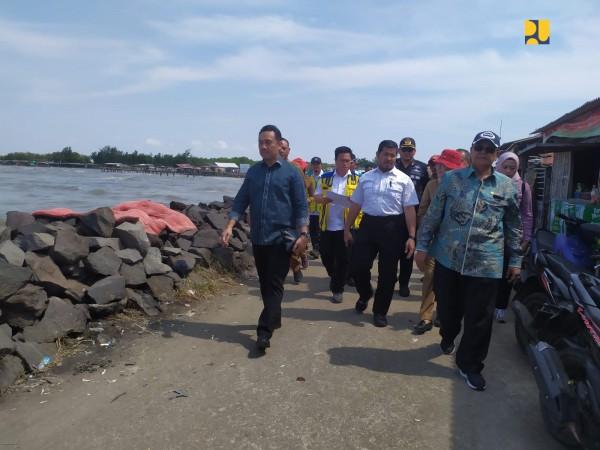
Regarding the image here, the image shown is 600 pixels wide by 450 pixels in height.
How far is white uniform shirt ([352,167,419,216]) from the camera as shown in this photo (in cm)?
456

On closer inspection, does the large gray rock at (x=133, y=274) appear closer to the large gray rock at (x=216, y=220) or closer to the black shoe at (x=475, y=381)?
the large gray rock at (x=216, y=220)

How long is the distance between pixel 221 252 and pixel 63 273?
95.0 inches

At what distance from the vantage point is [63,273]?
474 cm

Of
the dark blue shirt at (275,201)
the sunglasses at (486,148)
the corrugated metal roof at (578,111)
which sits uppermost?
the corrugated metal roof at (578,111)

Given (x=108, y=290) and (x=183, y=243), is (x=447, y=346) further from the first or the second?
(x=183, y=243)

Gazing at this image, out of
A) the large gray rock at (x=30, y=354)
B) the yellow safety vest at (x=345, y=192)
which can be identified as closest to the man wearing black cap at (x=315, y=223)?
the yellow safety vest at (x=345, y=192)

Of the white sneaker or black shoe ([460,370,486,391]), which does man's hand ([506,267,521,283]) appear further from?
the white sneaker

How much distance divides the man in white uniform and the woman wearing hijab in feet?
3.00

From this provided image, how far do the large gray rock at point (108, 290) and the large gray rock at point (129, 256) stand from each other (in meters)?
0.50

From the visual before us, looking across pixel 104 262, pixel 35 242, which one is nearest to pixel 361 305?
pixel 104 262

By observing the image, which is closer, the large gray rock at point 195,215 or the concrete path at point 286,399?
the concrete path at point 286,399

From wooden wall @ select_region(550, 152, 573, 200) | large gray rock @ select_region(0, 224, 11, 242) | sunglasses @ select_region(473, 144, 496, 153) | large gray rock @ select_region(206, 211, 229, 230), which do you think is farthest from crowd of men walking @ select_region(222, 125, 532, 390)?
wooden wall @ select_region(550, 152, 573, 200)

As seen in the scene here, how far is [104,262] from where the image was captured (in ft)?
16.1

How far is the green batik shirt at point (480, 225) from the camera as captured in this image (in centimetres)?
331
